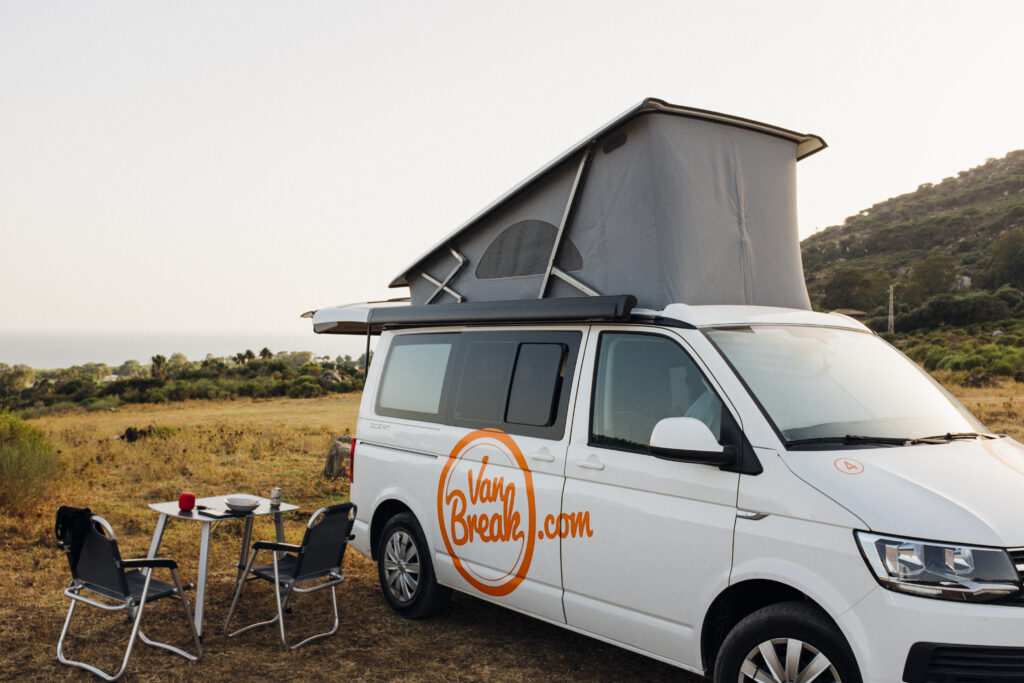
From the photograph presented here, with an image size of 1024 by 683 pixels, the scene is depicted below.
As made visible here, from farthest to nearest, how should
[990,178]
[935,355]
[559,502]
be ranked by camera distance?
[990,178]
[935,355]
[559,502]

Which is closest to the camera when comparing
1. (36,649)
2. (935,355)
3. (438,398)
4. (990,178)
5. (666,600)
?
(666,600)

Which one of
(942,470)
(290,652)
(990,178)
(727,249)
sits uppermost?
(990,178)

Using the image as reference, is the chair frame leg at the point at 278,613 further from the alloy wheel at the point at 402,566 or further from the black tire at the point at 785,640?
the black tire at the point at 785,640

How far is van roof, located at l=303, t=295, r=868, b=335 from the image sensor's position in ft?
14.7

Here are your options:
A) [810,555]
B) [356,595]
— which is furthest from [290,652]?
[810,555]

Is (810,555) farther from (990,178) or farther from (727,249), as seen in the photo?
(990,178)

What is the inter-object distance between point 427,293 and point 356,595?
2492 millimetres

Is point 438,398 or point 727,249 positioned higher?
point 727,249

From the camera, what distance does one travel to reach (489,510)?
17.2 ft

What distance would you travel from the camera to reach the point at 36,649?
5.46 meters

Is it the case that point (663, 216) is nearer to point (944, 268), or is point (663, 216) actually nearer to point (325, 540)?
point (325, 540)

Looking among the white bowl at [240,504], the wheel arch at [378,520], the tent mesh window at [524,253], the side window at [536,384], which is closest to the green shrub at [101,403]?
the white bowl at [240,504]

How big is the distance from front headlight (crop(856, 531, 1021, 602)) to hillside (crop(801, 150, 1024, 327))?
4391cm

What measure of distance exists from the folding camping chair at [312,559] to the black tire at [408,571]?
0.39m
